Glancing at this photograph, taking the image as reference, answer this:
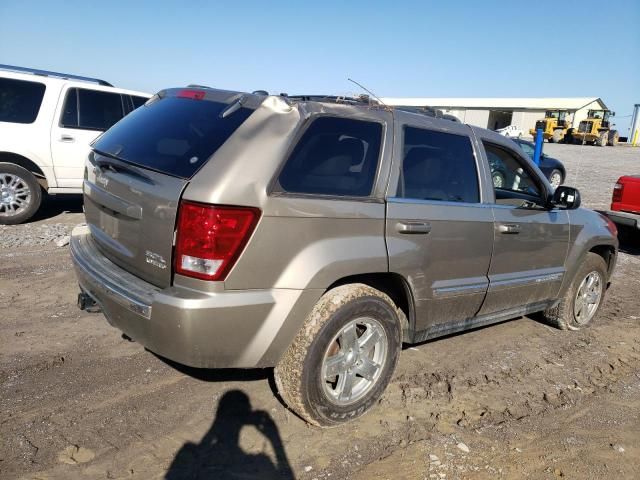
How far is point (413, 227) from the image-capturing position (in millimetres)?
3047

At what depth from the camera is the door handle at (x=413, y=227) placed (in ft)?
9.81

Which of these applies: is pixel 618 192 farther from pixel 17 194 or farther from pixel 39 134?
pixel 17 194

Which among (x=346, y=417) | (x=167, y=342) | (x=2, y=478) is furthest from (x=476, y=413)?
(x=2, y=478)

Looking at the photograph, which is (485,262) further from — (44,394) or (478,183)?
(44,394)

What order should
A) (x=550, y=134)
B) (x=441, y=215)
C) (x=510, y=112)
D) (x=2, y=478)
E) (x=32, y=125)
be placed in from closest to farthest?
(x=2, y=478) → (x=441, y=215) → (x=32, y=125) → (x=550, y=134) → (x=510, y=112)

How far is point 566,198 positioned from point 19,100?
6.94 metres

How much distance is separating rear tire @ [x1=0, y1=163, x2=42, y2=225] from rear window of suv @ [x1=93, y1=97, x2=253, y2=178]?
4.33 m

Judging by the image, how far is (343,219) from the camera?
2746 mm

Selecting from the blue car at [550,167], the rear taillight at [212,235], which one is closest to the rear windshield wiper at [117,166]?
the rear taillight at [212,235]

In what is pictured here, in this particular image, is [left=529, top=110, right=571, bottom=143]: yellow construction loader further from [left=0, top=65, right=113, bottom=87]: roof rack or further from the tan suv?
the tan suv

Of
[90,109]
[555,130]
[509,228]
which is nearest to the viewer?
[509,228]

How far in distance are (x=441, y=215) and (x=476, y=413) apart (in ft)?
4.30

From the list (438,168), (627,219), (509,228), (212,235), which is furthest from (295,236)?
(627,219)

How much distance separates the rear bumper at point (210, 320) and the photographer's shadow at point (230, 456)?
1.59 feet
